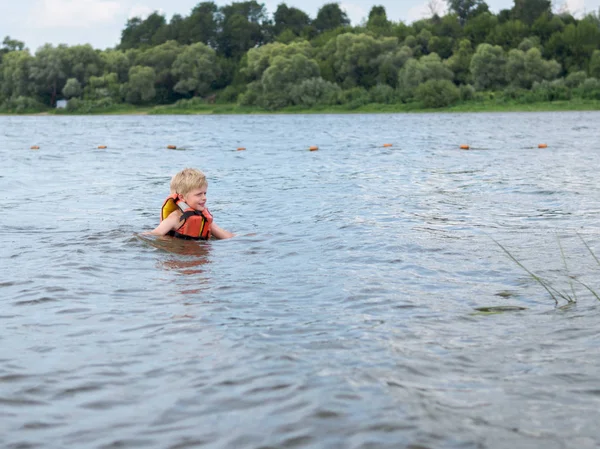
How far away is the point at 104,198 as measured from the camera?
49.2 ft

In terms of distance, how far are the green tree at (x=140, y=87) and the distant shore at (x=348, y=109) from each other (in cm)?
145

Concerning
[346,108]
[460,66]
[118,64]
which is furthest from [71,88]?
A: [460,66]

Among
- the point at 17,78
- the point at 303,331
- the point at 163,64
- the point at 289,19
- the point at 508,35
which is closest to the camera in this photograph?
the point at 303,331

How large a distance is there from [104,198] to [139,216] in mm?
2824

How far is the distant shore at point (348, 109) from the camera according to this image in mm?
77062

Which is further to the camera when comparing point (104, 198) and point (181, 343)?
point (104, 198)

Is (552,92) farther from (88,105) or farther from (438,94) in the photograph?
(88,105)

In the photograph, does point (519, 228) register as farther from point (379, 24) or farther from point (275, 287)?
point (379, 24)

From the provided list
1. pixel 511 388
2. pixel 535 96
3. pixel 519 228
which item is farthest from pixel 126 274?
pixel 535 96

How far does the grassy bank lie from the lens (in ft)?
253

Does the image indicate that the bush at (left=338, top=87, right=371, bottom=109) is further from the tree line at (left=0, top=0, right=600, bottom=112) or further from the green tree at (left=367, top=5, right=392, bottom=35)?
the green tree at (left=367, top=5, right=392, bottom=35)

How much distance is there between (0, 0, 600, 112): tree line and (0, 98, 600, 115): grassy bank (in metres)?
0.82

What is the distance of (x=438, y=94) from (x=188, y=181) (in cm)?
7465

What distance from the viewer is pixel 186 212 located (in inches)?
378
